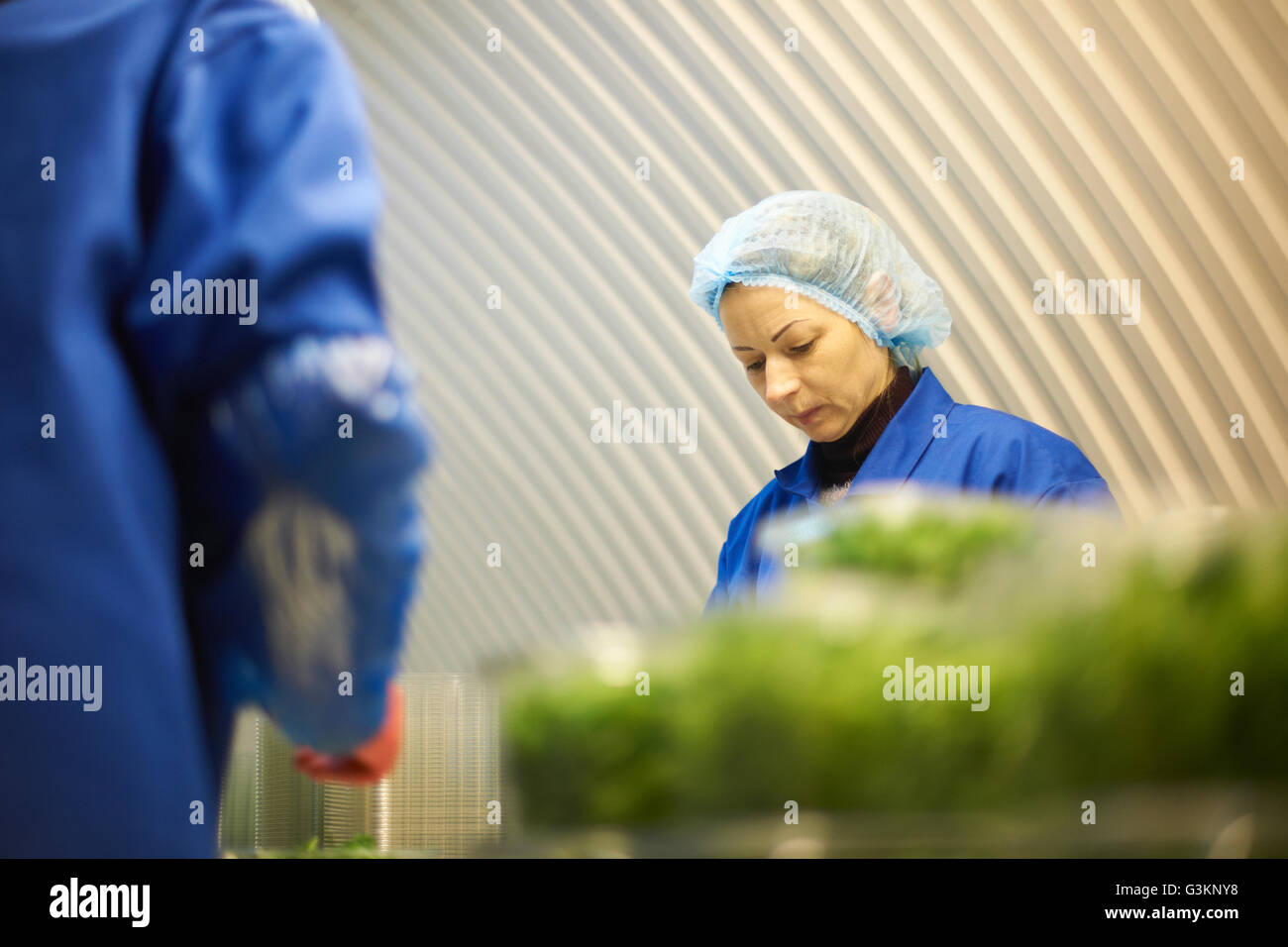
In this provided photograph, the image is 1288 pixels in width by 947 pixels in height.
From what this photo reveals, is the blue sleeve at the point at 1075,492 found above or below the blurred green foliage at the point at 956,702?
above

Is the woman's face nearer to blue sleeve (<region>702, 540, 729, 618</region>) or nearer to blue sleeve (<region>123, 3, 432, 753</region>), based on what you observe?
blue sleeve (<region>702, 540, 729, 618</region>)

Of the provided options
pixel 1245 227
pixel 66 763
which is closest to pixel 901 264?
pixel 1245 227

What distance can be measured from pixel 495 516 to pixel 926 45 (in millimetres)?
1324

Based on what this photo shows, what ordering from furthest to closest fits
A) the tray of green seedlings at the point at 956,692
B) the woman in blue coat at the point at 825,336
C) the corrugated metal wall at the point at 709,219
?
1. the woman in blue coat at the point at 825,336
2. the corrugated metal wall at the point at 709,219
3. the tray of green seedlings at the point at 956,692

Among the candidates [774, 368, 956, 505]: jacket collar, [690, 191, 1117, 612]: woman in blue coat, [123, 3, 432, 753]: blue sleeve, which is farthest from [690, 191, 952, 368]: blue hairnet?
[123, 3, 432, 753]: blue sleeve

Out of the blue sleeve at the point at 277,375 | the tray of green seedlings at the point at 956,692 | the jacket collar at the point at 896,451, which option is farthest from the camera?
the jacket collar at the point at 896,451

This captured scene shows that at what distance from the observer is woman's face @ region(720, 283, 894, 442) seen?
2.22 metres

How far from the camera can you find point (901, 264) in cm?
235

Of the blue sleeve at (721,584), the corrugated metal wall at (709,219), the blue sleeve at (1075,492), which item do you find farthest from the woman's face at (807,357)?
the blue sleeve at (1075,492)

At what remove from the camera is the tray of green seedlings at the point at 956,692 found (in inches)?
37.0

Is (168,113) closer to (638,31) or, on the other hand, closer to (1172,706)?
(638,31)

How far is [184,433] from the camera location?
1.23 meters

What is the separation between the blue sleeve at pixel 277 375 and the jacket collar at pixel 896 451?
0.95 meters

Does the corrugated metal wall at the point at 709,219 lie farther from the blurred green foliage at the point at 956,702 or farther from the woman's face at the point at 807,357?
the blurred green foliage at the point at 956,702
